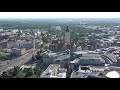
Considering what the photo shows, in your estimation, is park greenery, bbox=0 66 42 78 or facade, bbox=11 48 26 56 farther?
facade, bbox=11 48 26 56

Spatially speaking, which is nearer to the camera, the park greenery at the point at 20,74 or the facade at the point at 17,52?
the park greenery at the point at 20,74

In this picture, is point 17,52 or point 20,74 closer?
point 20,74

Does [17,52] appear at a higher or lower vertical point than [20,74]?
lower
